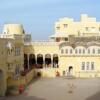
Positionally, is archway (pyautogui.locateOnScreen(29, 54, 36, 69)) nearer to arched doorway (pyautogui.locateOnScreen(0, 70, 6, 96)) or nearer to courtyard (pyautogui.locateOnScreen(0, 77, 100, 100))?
courtyard (pyautogui.locateOnScreen(0, 77, 100, 100))

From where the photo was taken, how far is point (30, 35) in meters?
63.8

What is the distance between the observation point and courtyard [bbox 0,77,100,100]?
37381mm

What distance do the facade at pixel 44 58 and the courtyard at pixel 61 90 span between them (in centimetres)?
196

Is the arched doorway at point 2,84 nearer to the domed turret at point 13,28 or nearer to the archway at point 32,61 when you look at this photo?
the archway at point 32,61

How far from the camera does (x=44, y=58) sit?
181ft

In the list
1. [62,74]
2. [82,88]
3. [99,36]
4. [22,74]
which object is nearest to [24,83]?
[22,74]

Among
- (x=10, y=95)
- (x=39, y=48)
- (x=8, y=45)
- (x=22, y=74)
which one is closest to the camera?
(x=10, y=95)

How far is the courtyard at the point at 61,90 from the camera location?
3738 centimetres

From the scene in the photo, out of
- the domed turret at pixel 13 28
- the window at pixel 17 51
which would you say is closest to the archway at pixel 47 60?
the domed turret at pixel 13 28

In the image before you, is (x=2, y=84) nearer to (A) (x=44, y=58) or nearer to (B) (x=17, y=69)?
(B) (x=17, y=69)

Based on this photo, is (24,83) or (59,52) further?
(59,52)

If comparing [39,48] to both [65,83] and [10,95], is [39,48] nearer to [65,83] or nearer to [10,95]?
[65,83]

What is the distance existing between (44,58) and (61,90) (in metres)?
14.7

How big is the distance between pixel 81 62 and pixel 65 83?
7077 millimetres
